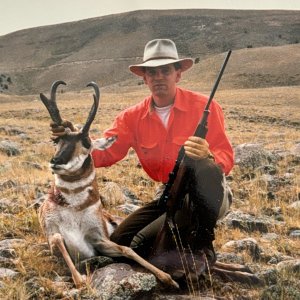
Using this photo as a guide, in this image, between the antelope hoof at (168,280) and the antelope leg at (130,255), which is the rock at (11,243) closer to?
the antelope leg at (130,255)

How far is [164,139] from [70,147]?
1.16 meters

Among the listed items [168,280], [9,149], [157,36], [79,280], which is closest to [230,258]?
[168,280]

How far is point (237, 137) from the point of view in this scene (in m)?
14.7

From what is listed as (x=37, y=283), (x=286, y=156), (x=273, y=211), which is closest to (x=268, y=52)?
(x=286, y=156)

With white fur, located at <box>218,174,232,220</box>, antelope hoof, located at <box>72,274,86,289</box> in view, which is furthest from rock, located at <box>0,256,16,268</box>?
white fur, located at <box>218,174,232,220</box>

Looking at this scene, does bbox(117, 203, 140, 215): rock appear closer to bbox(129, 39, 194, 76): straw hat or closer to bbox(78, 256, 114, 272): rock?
bbox(78, 256, 114, 272): rock

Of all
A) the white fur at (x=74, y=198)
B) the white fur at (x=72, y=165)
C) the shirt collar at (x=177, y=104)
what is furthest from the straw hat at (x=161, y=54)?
the white fur at (x=74, y=198)

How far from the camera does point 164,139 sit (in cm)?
570

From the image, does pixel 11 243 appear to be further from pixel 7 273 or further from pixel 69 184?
pixel 69 184

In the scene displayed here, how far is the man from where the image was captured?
198 inches

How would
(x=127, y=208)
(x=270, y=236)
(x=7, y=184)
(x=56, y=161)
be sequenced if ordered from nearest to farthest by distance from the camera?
(x=56, y=161) → (x=270, y=236) → (x=127, y=208) → (x=7, y=184)

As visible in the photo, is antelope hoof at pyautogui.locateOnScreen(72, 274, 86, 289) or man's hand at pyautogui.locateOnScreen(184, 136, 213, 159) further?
man's hand at pyautogui.locateOnScreen(184, 136, 213, 159)

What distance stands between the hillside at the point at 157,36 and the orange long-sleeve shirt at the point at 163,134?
1679 cm

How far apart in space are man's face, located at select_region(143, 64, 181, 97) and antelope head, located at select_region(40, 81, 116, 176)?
773 millimetres
